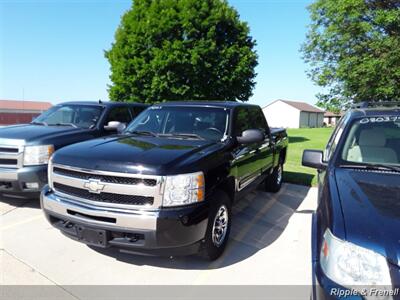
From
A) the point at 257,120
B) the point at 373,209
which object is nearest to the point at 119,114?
the point at 257,120

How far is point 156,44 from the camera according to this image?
1666 centimetres

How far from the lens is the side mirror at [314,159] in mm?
3547

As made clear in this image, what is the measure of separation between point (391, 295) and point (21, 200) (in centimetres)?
595

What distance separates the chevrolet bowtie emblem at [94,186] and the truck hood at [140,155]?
0.14m

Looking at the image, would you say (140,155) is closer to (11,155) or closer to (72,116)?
(11,155)

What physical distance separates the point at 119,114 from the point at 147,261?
4.42m

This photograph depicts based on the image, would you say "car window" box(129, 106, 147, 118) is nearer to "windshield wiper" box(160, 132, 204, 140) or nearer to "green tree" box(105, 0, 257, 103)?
"windshield wiper" box(160, 132, 204, 140)

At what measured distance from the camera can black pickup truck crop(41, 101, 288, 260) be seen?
3121 millimetres

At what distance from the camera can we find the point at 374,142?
3.49 m

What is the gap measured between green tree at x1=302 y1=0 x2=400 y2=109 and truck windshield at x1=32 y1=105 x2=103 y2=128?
11430 millimetres

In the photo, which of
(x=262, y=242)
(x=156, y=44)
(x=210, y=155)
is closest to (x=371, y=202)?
(x=210, y=155)

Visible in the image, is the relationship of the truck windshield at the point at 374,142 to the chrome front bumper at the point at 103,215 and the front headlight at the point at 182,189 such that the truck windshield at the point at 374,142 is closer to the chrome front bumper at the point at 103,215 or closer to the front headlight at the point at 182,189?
the front headlight at the point at 182,189

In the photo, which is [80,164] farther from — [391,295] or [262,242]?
[391,295]

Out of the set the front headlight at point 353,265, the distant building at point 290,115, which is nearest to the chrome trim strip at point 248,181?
the front headlight at point 353,265
